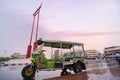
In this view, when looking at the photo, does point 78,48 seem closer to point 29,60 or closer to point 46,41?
point 46,41

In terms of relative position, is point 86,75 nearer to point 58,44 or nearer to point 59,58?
point 59,58

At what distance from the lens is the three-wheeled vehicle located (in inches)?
351

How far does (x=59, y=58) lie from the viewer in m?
10.4

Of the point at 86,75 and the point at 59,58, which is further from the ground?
the point at 59,58

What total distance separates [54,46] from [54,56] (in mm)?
869

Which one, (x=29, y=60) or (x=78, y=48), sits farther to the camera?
(x=78, y=48)

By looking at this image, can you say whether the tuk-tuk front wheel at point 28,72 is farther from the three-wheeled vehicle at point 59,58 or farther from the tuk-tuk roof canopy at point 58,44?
the tuk-tuk roof canopy at point 58,44

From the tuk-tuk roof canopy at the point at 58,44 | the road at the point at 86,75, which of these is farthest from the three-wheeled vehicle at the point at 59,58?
the road at the point at 86,75

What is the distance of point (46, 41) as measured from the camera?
401 inches

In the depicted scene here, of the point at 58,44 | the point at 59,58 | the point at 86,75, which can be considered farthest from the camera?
the point at 58,44

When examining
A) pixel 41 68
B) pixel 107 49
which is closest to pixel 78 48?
pixel 41 68

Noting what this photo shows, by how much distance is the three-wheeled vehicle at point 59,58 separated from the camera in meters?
8.93

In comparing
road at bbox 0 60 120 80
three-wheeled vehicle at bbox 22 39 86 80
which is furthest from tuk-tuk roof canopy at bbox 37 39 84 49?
road at bbox 0 60 120 80

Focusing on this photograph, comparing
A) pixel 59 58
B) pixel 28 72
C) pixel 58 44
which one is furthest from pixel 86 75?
pixel 28 72
